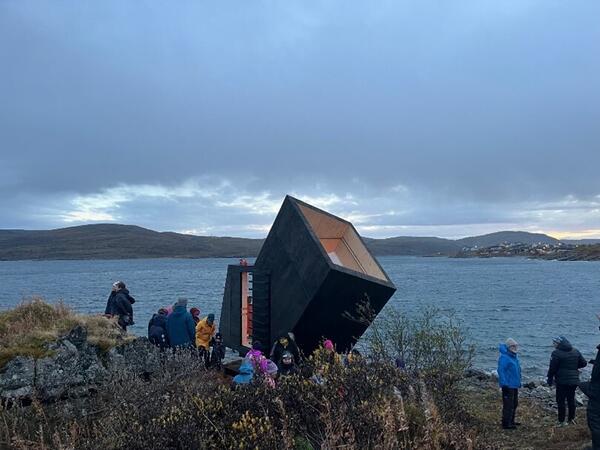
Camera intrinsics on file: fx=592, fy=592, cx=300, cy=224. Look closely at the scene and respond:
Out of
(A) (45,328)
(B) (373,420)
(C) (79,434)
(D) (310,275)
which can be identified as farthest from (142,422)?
(D) (310,275)

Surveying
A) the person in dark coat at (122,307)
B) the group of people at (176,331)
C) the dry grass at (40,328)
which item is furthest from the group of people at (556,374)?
the person in dark coat at (122,307)

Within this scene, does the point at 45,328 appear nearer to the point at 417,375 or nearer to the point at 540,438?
the point at 417,375

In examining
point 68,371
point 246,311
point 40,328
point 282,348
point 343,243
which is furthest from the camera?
point 246,311

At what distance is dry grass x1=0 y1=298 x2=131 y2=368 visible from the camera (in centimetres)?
884

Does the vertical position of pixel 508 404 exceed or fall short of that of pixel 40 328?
it falls short

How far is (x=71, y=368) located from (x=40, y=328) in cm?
161

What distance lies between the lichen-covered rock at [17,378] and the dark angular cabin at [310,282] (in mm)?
4889

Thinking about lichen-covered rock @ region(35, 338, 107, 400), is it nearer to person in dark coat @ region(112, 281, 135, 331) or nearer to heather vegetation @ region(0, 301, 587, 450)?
heather vegetation @ region(0, 301, 587, 450)

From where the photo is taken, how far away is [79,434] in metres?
6.90

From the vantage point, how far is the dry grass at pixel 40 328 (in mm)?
8836

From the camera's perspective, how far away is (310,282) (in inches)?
438

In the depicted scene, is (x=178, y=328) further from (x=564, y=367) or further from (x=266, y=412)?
(x=564, y=367)

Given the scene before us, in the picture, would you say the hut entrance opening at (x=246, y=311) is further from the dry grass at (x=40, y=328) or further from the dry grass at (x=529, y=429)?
the dry grass at (x=529, y=429)

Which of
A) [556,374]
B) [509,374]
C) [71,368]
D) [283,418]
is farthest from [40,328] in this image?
[556,374]
